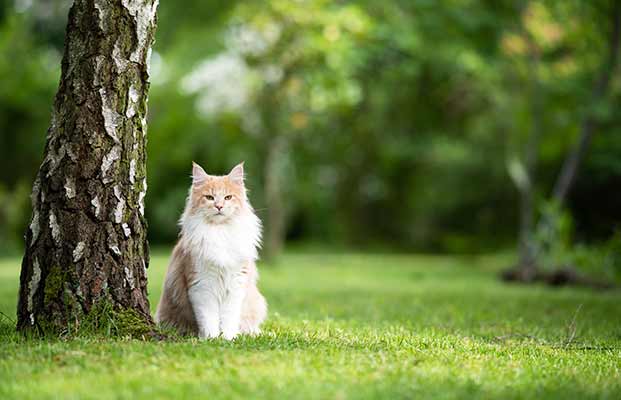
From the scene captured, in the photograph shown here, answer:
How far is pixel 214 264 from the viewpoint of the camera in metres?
4.90

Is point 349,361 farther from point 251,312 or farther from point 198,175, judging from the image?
point 198,175

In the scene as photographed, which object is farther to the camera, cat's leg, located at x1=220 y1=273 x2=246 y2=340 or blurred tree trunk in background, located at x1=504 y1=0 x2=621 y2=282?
blurred tree trunk in background, located at x1=504 y1=0 x2=621 y2=282

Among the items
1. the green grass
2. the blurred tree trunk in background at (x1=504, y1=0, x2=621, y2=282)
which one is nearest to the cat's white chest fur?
the green grass

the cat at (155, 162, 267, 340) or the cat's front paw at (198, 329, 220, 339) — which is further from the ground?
the cat at (155, 162, 267, 340)

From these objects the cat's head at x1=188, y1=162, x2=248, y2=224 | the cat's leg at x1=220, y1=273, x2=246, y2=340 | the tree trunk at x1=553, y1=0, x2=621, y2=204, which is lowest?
the cat's leg at x1=220, y1=273, x2=246, y2=340

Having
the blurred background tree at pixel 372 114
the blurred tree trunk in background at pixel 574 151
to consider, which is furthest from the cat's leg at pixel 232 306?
the blurred tree trunk in background at pixel 574 151

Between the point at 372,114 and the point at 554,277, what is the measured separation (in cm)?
1176

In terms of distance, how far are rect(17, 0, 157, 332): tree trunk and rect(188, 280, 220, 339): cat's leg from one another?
34cm

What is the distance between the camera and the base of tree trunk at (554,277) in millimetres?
11877

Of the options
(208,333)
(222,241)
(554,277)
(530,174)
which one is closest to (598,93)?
(530,174)

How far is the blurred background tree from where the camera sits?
14305mm

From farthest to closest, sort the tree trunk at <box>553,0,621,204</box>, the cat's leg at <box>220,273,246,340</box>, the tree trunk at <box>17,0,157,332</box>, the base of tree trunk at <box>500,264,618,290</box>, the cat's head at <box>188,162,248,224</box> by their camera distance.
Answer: the tree trunk at <box>553,0,621,204</box>, the base of tree trunk at <box>500,264,618,290</box>, the cat's head at <box>188,162,248,224</box>, the cat's leg at <box>220,273,246,340</box>, the tree trunk at <box>17,0,157,332</box>

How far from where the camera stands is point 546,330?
248 inches

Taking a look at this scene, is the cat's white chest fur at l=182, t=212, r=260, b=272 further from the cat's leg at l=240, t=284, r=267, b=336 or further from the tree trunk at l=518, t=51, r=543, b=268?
the tree trunk at l=518, t=51, r=543, b=268
